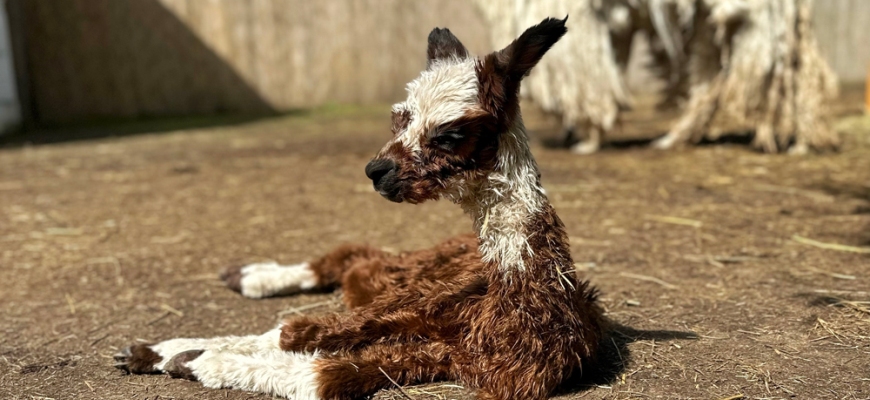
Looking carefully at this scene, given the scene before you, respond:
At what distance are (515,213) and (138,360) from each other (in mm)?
1455

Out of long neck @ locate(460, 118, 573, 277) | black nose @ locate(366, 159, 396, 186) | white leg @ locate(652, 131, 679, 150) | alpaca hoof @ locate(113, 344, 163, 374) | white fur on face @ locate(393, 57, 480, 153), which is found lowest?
alpaca hoof @ locate(113, 344, 163, 374)

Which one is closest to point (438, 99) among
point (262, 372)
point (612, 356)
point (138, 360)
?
point (262, 372)

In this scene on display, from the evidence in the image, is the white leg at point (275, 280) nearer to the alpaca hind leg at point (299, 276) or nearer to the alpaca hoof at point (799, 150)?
the alpaca hind leg at point (299, 276)

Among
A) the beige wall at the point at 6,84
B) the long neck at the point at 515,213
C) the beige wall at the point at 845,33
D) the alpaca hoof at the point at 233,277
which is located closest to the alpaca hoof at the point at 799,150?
the alpaca hoof at the point at 233,277

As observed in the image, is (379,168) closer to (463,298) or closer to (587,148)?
(463,298)

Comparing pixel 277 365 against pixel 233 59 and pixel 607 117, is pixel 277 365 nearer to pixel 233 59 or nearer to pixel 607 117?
pixel 607 117

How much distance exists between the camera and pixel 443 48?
2441mm

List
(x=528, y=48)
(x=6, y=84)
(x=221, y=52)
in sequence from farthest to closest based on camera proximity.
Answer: (x=221, y=52)
(x=6, y=84)
(x=528, y=48)

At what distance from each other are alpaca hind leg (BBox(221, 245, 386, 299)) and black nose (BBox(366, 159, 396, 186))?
1.25 meters

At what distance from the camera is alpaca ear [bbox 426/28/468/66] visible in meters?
2.43

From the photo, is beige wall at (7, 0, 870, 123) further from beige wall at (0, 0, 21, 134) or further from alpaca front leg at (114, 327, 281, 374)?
alpaca front leg at (114, 327, 281, 374)

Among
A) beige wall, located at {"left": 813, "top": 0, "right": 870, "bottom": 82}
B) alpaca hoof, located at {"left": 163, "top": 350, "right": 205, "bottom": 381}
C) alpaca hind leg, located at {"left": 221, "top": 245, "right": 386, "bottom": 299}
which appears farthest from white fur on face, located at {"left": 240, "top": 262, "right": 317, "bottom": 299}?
beige wall, located at {"left": 813, "top": 0, "right": 870, "bottom": 82}

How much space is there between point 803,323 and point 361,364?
172cm

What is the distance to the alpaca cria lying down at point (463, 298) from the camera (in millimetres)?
2252
